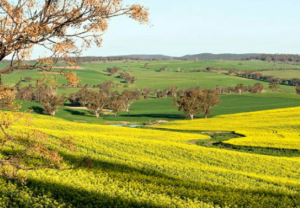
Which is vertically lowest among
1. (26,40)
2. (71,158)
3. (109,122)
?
(109,122)

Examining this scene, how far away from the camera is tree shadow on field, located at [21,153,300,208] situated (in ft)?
60.8

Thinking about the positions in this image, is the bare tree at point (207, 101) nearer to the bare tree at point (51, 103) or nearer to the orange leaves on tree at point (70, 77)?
the bare tree at point (51, 103)

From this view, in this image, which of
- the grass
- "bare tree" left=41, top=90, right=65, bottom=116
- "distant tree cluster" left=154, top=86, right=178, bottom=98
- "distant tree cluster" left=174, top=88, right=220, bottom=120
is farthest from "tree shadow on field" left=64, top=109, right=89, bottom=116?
"distant tree cluster" left=154, top=86, right=178, bottom=98

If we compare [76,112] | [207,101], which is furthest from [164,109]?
[76,112]

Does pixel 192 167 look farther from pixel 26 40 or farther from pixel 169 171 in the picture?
pixel 26 40

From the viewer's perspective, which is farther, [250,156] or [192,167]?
[250,156]

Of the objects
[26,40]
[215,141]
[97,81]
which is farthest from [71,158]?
[97,81]

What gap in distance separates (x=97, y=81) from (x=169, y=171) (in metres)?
175

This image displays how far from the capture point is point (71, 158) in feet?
89.9

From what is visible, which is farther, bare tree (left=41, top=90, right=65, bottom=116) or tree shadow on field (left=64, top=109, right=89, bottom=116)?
tree shadow on field (left=64, top=109, right=89, bottom=116)

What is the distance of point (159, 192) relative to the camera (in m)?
20.9

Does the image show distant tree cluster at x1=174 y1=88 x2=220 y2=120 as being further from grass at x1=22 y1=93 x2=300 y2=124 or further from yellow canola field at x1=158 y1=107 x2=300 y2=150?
yellow canola field at x1=158 y1=107 x2=300 y2=150

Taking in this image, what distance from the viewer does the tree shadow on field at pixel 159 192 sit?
60.8ft

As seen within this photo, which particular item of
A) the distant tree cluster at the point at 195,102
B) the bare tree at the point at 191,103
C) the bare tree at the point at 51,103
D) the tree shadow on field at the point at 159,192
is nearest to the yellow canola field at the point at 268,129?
the distant tree cluster at the point at 195,102
